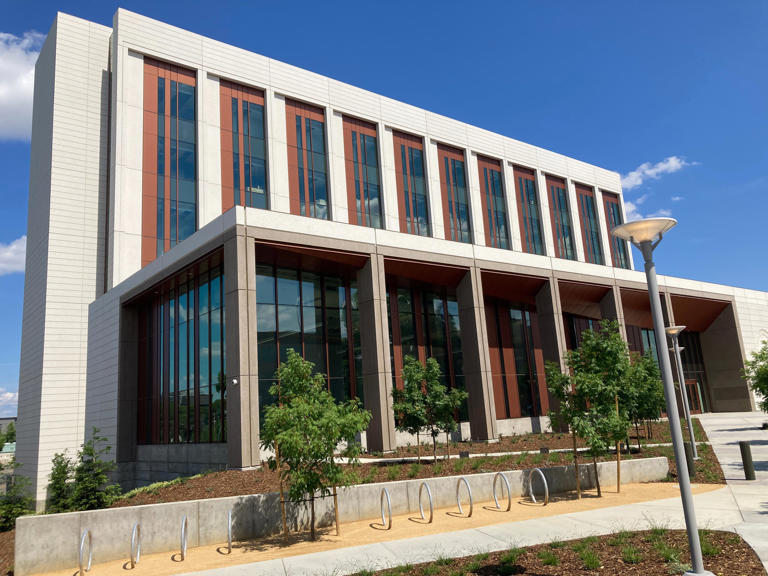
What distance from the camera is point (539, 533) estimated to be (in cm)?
1109

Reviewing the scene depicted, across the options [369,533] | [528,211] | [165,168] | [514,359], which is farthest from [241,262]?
[528,211]

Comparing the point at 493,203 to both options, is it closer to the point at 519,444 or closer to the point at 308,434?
the point at 519,444

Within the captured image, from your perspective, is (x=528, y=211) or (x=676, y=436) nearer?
(x=676, y=436)

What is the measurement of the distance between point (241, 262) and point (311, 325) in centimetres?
576

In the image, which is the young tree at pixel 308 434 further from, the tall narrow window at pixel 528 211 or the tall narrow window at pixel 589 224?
the tall narrow window at pixel 589 224

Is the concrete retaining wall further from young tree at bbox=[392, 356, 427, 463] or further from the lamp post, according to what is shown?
the lamp post

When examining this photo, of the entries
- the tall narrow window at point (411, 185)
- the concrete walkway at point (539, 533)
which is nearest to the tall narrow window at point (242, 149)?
the tall narrow window at point (411, 185)

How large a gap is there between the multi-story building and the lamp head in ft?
53.6

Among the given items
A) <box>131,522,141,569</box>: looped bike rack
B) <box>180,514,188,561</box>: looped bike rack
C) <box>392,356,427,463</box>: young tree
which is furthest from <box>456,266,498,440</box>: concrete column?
<box>131,522,141,569</box>: looped bike rack

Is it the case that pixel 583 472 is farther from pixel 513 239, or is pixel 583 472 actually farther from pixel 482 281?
pixel 513 239

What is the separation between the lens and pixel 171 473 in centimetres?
2744

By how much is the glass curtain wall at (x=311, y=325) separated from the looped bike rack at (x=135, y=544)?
40.7 feet

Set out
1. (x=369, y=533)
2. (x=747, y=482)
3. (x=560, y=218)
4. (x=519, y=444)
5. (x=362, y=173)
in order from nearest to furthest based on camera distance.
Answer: (x=369, y=533)
(x=747, y=482)
(x=519, y=444)
(x=362, y=173)
(x=560, y=218)

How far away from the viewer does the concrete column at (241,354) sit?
21.0 m
